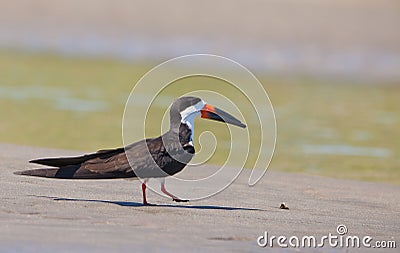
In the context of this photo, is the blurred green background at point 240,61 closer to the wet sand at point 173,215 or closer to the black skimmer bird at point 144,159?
the wet sand at point 173,215

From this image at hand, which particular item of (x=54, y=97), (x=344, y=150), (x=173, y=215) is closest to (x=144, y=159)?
(x=173, y=215)

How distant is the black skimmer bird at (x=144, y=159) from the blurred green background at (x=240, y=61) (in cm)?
362

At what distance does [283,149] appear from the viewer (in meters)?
12.3

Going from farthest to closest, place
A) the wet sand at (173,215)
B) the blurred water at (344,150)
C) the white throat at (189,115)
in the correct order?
1. the blurred water at (344,150)
2. the white throat at (189,115)
3. the wet sand at (173,215)

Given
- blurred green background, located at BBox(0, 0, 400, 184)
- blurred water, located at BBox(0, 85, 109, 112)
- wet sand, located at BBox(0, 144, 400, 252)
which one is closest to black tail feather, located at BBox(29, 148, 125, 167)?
wet sand, located at BBox(0, 144, 400, 252)

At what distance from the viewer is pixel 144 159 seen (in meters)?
7.00

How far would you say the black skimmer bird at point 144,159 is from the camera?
6.96 metres

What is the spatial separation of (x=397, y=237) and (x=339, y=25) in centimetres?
2044

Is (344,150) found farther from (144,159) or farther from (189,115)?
(144,159)

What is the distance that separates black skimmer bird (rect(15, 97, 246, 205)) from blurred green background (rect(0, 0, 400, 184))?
3.62m

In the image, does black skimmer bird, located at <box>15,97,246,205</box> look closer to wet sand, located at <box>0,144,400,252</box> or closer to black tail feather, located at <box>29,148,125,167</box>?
black tail feather, located at <box>29,148,125,167</box>

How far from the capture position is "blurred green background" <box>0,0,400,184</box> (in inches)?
488

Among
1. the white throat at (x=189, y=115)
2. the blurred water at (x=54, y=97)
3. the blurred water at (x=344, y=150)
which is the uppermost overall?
the blurred water at (x=54, y=97)

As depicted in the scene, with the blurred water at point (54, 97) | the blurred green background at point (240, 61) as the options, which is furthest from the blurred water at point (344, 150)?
the blurred water at point (54, 97)
